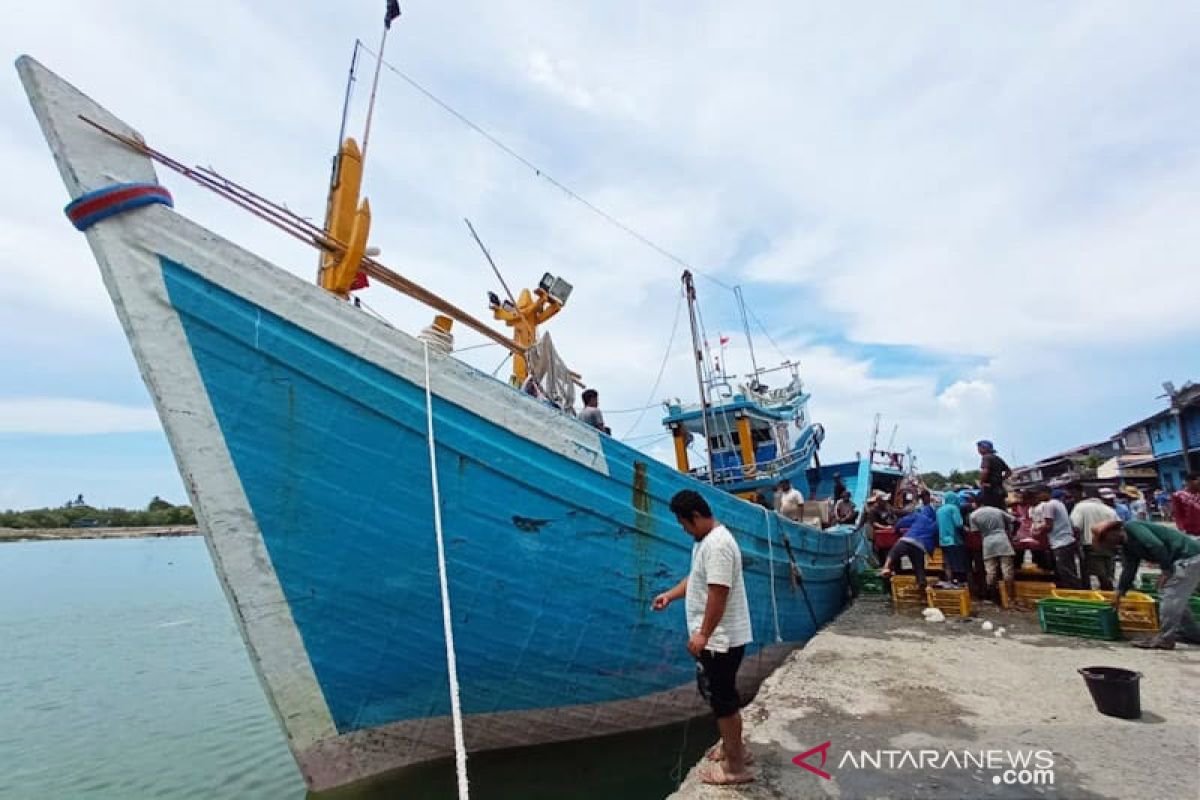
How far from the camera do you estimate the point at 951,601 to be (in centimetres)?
702

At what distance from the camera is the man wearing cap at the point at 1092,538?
6652 millimetres

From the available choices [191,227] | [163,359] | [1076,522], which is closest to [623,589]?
[163,359]

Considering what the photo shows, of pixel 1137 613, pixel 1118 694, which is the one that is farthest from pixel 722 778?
pixel 1137 613

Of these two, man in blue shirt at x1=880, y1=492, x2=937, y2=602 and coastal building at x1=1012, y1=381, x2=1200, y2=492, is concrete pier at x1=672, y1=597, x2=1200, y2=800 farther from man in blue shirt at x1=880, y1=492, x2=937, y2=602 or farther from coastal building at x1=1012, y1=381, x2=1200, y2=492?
coastal building at x1=1012, y1=381, x2=1200, y2=492

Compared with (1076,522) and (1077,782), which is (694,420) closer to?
(1076,522)

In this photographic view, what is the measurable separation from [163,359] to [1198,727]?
248 inches

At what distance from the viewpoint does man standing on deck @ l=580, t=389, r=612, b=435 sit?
18.9 feet

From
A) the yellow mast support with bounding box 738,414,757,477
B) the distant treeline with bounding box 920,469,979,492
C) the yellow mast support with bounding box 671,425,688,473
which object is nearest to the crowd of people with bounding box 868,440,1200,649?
the yellow mast support with bounding box 738,414,757,477

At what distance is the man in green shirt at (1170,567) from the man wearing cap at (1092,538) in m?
0.74

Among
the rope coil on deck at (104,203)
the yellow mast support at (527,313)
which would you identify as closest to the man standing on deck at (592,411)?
the yellow mast support at (527,313)

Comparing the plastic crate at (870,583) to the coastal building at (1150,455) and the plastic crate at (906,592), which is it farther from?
the coastal building at (1150,455)

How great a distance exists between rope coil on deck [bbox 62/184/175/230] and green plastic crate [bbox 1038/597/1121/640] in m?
8.16

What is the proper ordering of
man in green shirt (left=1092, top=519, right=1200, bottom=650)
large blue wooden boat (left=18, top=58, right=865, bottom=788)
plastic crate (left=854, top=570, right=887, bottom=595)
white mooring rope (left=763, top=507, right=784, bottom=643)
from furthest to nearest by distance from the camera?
plastic crate (left=854, top=570, right=887, bottom=595) → white mooring rope (left=763, top=507, right=784, bottom=643) → man in green shirt (left=1092, top=519, right=1200, bottom=650) → large blue wooden boat (left=18, top=58, right=865, bottom=788)

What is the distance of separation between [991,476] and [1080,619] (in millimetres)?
1933
